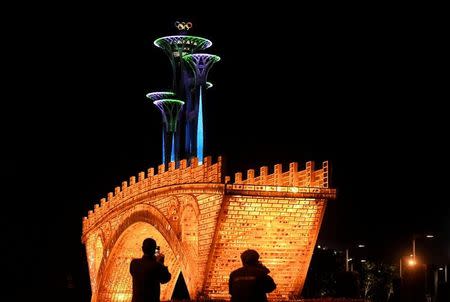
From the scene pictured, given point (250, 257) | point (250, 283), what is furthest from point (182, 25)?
point (250, 283)

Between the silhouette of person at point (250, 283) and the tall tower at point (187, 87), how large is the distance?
2418 cm

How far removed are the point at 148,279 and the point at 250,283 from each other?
1388 mm

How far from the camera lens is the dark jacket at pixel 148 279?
40.3ft

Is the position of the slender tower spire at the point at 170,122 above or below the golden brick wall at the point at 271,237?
above

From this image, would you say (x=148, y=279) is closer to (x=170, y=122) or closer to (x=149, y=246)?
(x=149, y=246)

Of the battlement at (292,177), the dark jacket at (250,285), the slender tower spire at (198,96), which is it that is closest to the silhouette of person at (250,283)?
the dark jacket at (250,285)

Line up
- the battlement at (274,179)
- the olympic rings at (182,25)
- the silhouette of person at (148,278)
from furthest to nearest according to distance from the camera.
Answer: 1. the olympic rings at (182,25)
2. the battlement at (274,179)
3. the silhouette of person at (148,278)

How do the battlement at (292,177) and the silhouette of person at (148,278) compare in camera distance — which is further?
the battlement at (292,177)

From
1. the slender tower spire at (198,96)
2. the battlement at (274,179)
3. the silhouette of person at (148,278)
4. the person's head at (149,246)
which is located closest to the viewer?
the silhouette of person at (148,278)

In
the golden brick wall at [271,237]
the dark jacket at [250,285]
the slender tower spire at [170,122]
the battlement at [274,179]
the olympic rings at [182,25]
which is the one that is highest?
the olympic rings at [182,25]

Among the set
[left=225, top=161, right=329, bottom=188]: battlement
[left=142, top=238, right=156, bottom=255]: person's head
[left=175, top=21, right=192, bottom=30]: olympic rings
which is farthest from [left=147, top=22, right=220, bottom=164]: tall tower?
[left=142, top=238, right=156, bottom=255]: person's head

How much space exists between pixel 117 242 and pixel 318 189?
1332 cm

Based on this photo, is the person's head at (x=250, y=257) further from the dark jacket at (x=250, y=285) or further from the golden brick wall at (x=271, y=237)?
the golden brick wall at (x=271, y=237)

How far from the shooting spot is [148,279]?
12305 mm
